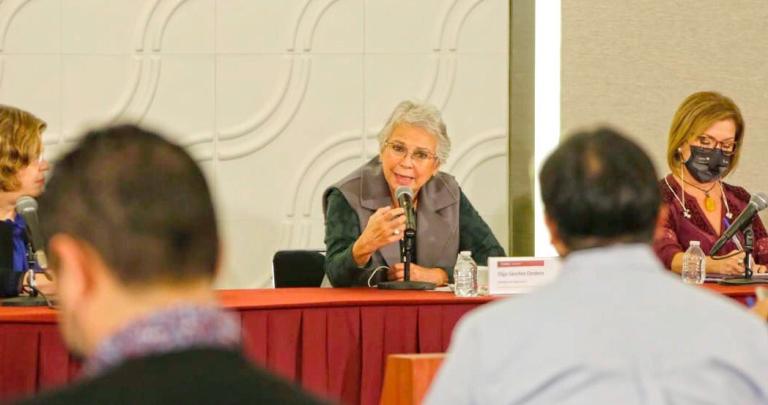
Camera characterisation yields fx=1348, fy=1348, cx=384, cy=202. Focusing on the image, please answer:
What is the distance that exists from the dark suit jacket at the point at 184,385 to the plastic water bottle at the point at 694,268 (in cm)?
374

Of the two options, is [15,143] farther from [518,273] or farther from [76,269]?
[76,269]

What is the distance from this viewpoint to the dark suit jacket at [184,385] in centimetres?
108

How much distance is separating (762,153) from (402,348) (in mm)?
3404

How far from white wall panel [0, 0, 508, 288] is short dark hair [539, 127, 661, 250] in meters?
4.29

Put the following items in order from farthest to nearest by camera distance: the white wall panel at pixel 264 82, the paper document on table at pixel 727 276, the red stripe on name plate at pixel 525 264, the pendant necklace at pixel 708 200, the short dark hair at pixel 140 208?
1. the white wall panel at pixel 264 82
2. the pendant necklace at pixel 708 200
3. the paper document on table at pixel 727 276
4. the red stripe on name plate at pixel 525 264
5. the short dark hair at pixel 140 208

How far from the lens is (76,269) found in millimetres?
1249

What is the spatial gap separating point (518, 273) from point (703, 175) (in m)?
1.14

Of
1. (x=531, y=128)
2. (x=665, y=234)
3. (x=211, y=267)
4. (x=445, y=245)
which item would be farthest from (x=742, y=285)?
(x=211, y=267)

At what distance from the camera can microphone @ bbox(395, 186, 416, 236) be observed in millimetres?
4492

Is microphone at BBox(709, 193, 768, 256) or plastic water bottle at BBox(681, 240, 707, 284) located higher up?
microphone at BBox(709, 193, 768, 256)

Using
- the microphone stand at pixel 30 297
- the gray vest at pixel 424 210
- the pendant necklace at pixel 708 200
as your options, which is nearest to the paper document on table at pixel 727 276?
the pendant necklace at pixel 708 200

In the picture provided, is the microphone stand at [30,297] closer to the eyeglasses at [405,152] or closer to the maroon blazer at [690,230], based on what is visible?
the eyeglasses at [405,152]

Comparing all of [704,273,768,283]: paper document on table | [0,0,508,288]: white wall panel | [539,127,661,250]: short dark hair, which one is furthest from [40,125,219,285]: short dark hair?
[0,0,508,288]: white wall panel

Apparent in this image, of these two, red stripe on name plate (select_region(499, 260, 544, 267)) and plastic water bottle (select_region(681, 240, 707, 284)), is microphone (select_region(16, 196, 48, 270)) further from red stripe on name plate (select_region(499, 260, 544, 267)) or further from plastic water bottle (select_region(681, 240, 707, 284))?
plastic water bottle (select_region(681, 240, 707, 284))
